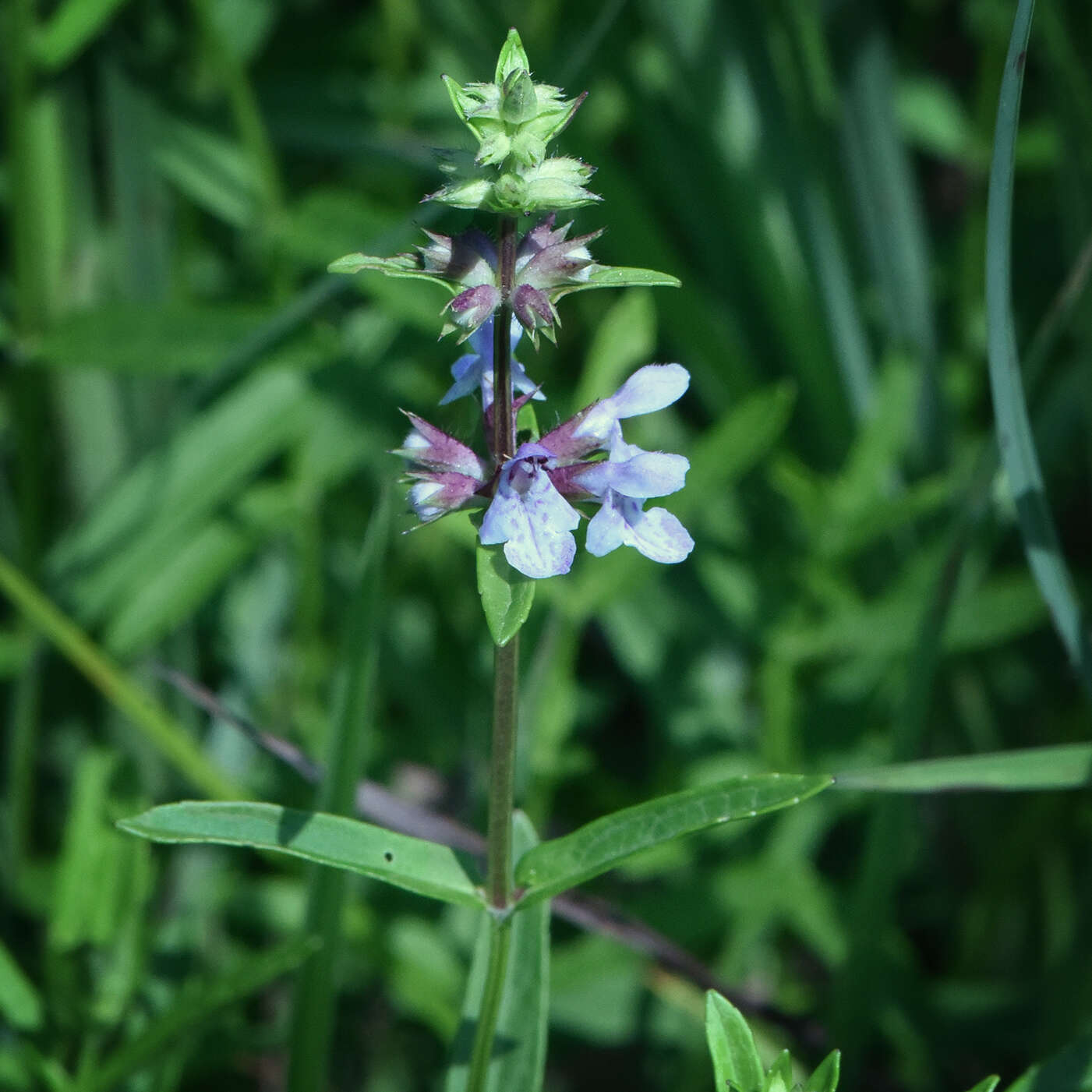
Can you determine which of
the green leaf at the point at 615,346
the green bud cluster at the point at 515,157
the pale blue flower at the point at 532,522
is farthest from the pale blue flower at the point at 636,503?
the green leaf at the point at 615,346

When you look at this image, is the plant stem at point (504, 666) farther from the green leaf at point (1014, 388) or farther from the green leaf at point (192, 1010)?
the green leaf at point (1014, 388)

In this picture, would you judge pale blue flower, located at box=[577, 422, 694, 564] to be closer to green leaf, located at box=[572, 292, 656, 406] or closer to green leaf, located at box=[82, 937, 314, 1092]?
green leaf, located at box=[82, 937, 314, 1092]

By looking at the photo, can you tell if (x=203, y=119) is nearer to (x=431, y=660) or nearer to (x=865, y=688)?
(x=431, y=660)

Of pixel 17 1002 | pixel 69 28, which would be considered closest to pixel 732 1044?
pixel 17 1002

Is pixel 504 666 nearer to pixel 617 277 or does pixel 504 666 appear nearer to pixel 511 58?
pixel 617 277

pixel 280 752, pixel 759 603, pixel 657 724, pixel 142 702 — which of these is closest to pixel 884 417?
pixel 759 603

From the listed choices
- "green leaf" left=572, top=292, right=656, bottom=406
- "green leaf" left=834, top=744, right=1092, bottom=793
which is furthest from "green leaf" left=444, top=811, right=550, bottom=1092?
"green leaf" left=572, top=292, right=656, bottom=406
